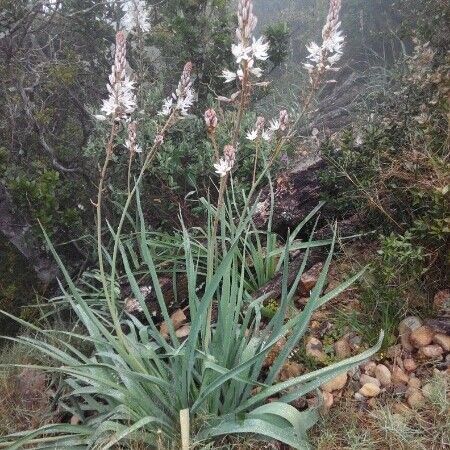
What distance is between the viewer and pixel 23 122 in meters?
4.11

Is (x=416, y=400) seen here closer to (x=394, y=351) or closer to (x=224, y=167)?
(x=394, y=351)

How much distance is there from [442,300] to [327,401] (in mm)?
782

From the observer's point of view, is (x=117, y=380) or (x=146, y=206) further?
(x=146, y=206)

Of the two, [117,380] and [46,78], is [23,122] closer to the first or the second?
[46,78]

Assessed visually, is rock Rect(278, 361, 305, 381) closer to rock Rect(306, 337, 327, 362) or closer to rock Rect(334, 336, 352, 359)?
rock Rect(306, 337, 327, 362)

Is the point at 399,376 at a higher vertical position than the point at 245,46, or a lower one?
lower

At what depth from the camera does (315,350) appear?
243cm

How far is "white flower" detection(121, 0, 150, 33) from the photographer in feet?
13.5

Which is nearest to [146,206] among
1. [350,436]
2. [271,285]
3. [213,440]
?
[271,285]

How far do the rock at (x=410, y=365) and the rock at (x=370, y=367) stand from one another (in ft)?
0.43

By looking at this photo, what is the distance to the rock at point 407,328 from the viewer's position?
234 cm

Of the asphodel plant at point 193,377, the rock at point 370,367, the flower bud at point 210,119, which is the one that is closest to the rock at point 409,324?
the rock at point 370,367

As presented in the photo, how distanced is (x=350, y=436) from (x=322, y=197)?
1571mm

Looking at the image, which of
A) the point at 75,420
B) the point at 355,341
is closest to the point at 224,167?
the point at 355,341
